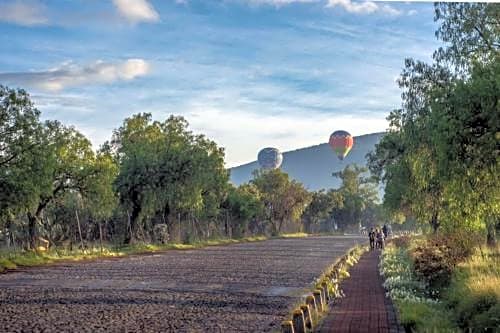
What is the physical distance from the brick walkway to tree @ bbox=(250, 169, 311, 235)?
217 feet

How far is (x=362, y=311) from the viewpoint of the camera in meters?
13.1

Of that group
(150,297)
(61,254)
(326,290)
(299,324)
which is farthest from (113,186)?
(299,324)

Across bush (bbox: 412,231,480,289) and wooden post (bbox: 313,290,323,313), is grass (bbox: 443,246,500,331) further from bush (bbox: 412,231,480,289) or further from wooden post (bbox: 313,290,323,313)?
wooden post (bbox: 313,290,323,313)

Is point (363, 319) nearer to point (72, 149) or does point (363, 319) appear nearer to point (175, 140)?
point (72, 149)

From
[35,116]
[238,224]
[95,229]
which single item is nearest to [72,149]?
[35,116]

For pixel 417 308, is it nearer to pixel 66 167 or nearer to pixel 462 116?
pixel 462 116

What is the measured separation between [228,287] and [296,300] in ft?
11.9

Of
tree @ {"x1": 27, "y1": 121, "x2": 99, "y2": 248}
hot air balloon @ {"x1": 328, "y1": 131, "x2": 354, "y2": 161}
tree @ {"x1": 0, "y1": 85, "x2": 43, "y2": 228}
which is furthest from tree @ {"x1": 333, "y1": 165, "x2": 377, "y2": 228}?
tree @ {"x1": 0, "y1": 85, "x2": 43, "y2": 228}

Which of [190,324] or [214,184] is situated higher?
[214,184]

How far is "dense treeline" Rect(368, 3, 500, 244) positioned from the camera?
533 inches

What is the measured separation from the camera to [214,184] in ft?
178

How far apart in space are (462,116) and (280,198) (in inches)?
2848

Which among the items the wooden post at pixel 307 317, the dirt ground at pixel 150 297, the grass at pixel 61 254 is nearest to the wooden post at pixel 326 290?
the dirt ground at pixel 150 297

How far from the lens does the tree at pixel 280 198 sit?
85750 millimetres
